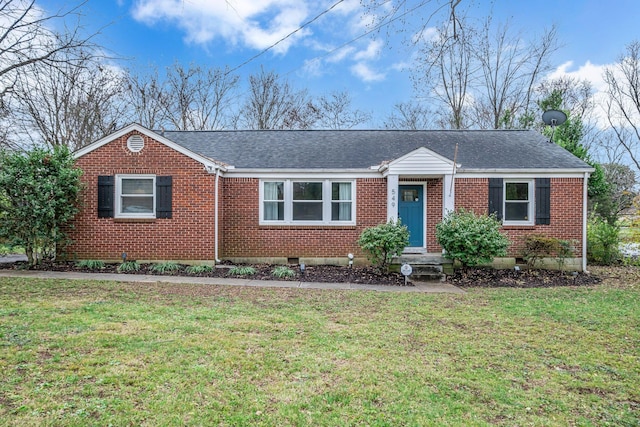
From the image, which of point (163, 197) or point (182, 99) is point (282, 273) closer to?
Result: point (163, 197)

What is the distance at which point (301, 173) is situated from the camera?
1157cm

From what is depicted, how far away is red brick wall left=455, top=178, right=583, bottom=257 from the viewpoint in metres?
11.5

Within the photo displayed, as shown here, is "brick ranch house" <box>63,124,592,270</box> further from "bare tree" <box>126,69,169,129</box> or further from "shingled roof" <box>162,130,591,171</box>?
"bare tree" <box>126,69,169,129</box>

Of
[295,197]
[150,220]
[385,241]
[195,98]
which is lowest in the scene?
[385,241]

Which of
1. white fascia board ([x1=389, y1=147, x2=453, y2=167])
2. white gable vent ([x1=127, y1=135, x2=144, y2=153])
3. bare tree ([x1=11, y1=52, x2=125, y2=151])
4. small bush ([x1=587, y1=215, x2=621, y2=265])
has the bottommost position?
small bush ([x1=587, y1=215, x2=621, y2=265])

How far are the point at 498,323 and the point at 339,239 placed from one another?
6.21m

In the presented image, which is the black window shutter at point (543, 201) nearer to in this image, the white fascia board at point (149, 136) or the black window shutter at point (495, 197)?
the black window shutter at point (495, 197)

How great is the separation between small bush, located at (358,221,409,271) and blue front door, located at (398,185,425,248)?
5.96 ft

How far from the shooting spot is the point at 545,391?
11.8ft

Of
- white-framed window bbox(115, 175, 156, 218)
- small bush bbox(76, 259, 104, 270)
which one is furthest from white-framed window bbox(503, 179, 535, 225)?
small bush bbox(76, 259, 104, 270)

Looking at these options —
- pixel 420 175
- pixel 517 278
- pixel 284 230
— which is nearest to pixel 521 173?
pixel 420 175

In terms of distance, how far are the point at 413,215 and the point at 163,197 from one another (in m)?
7.64

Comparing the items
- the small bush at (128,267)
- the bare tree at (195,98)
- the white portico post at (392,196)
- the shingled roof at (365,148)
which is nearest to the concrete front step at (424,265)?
the white portico post at (392,196)

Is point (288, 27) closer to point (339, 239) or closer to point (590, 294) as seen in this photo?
point (339, 239)
